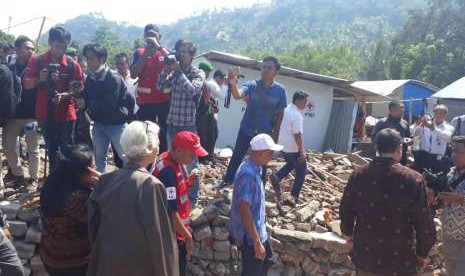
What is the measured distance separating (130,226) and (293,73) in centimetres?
1257

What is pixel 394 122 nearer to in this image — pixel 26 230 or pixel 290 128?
pixel 290 128

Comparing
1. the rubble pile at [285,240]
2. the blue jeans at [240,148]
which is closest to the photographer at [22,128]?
the rubble pile at [285,240]

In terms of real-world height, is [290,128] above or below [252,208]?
above

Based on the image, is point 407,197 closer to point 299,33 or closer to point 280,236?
point 280,236

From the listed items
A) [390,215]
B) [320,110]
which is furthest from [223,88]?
[320,110]

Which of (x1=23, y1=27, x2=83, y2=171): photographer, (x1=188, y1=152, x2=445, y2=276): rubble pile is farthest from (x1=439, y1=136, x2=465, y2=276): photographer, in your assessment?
(x1=23, y1=27, x2=83, y2=171): photographer

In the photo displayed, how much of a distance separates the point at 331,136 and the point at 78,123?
12.1 meters

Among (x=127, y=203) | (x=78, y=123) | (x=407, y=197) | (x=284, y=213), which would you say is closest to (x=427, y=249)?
(x=407, y=197)

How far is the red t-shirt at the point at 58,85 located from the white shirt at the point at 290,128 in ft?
8.85

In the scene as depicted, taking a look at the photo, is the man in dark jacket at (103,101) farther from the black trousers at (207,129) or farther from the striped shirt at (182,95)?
the black trousers at (207,129)

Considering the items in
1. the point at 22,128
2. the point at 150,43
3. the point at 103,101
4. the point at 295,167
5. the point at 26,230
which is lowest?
the point at 26,230

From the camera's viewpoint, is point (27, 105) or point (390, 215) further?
point (27, 105)

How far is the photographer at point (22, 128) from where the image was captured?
5.88 metres

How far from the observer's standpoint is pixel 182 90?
5832 mm
